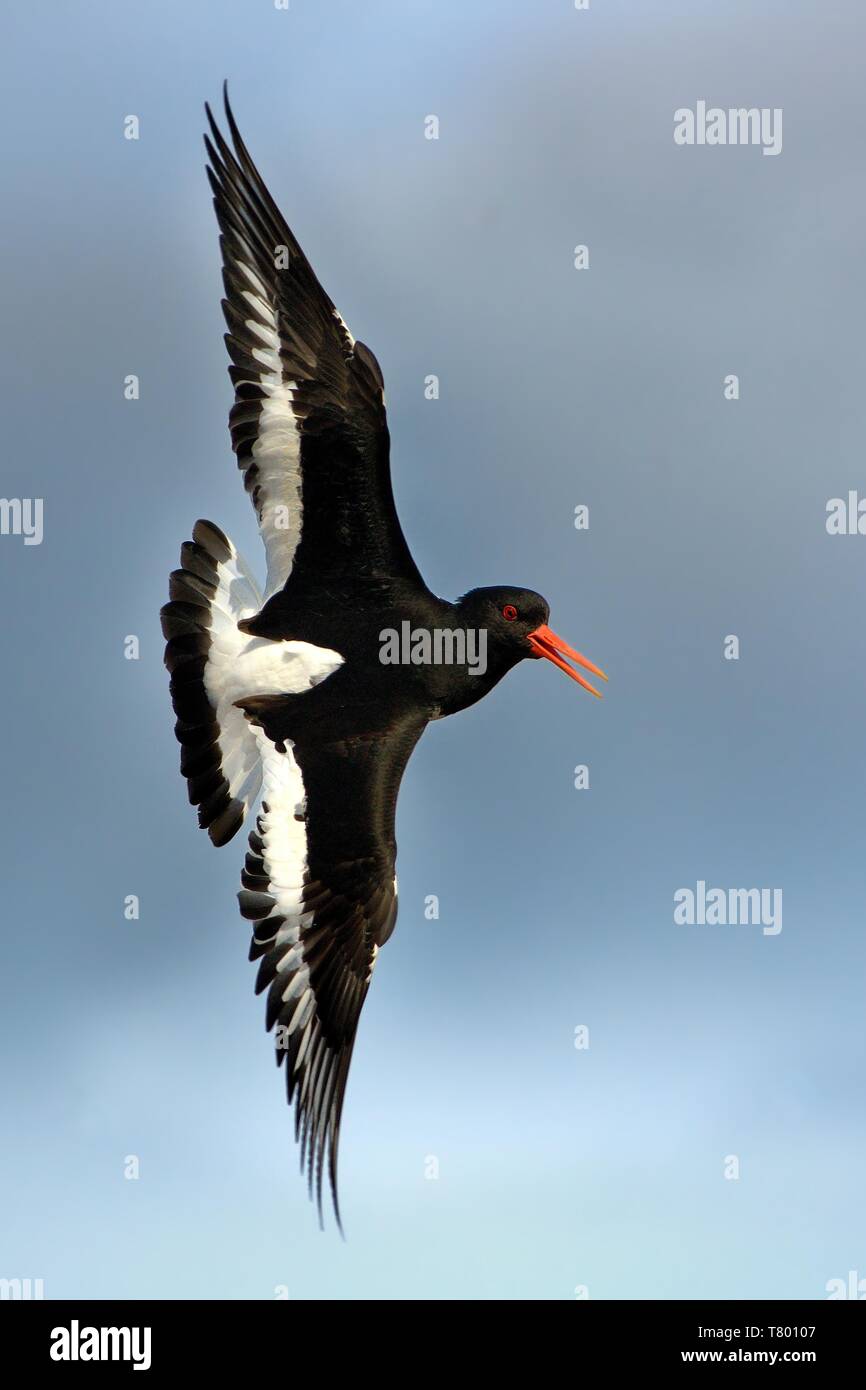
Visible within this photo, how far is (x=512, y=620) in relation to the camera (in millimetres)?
14789

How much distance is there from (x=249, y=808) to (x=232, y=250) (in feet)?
14.6

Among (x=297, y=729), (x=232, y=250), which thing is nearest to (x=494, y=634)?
(x=297, y=729)

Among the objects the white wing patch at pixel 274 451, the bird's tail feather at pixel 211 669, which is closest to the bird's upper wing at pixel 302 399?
the white wing patch at pixel 274 451

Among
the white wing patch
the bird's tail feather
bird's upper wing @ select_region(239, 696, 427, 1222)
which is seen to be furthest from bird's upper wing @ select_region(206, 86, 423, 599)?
bird's upper wing @ select_region(239, 696, 427, 1222)

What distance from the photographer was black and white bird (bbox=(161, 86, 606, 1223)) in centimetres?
1400

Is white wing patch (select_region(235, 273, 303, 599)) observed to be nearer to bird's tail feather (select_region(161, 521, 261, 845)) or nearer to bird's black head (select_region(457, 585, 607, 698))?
bird's tail feather (select_region(161, 521, 261, 845))

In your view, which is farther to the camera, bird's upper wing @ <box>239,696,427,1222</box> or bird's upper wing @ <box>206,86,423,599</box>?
bird's upper wing @ <box>239,696,427,1222</box>

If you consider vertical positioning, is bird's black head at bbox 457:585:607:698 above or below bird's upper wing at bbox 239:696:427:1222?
above

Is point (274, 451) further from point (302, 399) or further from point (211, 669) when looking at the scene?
point (211, 669)

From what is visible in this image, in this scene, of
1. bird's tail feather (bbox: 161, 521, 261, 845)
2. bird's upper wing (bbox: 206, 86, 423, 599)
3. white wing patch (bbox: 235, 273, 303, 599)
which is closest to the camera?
bird's upper wing (bbox: 206, 86, 423, 599)

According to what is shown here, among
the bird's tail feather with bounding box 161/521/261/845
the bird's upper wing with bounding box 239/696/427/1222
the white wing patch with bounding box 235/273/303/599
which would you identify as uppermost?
the white wing patch with bounding box 235/273/303/599

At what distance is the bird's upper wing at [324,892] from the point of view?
47.0 ft

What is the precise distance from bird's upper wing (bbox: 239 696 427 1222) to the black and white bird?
0.04 ft

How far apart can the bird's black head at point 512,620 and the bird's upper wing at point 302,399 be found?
72 centimetres
